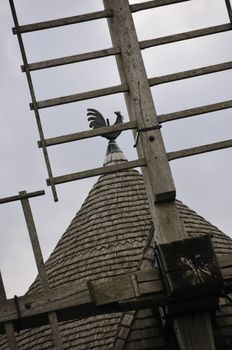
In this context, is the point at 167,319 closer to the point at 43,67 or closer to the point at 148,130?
the point at 148,130

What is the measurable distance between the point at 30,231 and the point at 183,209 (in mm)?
3980

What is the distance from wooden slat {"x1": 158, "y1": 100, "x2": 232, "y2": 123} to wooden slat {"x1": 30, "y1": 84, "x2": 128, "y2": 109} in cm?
40

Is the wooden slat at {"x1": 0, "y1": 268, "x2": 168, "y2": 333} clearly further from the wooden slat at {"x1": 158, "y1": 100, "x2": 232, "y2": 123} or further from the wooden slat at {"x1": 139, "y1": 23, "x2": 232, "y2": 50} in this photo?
the wooden slat at {"x1": 139, "y1": 23, "x2": 232, "y2": 50}

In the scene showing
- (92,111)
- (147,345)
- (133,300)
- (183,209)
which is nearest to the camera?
(133,300)

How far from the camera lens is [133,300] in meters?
6.36

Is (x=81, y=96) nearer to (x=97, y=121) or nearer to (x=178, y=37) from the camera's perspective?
(x=178, y=37)

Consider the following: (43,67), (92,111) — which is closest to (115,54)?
(43,67)

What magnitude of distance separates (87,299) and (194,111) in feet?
5.70

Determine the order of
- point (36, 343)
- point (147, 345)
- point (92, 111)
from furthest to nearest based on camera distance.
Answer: point (92, 111), point (36, 343), point (147, 345)

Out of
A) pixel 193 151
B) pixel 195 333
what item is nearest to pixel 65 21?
pixel 193 151

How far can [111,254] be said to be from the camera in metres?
9.34

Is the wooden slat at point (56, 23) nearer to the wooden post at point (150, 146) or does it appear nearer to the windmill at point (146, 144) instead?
the windmill at point (146, 144)

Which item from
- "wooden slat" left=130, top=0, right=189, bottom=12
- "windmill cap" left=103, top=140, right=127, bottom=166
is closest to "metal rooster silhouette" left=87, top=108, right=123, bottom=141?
"windmill cap" left=103, top=140, right=127, bottom=166

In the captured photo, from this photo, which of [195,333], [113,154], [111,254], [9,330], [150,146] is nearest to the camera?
[9,330]
